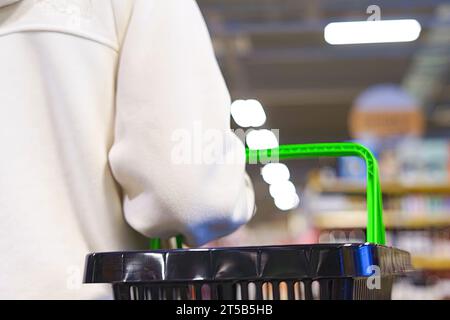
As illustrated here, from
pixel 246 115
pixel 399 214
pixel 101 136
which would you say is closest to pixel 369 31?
pixel 399 214

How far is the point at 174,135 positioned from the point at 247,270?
246mm

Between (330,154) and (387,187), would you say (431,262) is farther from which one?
(330,154)

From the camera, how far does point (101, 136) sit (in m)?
1.01

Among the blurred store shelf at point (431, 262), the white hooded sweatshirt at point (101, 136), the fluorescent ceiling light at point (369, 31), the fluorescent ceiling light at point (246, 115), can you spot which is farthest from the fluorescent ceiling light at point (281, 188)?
the fluorescent ceiling light at point (369, 31)

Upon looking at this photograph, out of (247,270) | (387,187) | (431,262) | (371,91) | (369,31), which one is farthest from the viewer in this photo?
(371,91)

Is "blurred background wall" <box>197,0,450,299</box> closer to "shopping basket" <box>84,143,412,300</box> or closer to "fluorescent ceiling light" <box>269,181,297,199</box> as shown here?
"fluorescent ceiling light" <box>269,181,297,199</box>

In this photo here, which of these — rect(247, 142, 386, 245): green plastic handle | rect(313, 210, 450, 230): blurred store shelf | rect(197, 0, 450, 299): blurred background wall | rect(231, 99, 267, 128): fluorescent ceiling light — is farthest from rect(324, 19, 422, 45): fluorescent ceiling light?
rect(247, 142, 386, 245): green plastic handle

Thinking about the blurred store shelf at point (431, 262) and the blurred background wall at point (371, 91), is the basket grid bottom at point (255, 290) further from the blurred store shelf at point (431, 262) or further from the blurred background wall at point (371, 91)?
the blurred store shelf at point (431, 262)

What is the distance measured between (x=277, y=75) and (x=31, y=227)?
27.4 ft

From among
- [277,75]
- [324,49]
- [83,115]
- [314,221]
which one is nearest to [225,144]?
[83,115]

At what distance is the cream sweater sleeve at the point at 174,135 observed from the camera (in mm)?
914

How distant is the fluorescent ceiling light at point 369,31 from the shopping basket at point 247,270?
6051 millimetres
